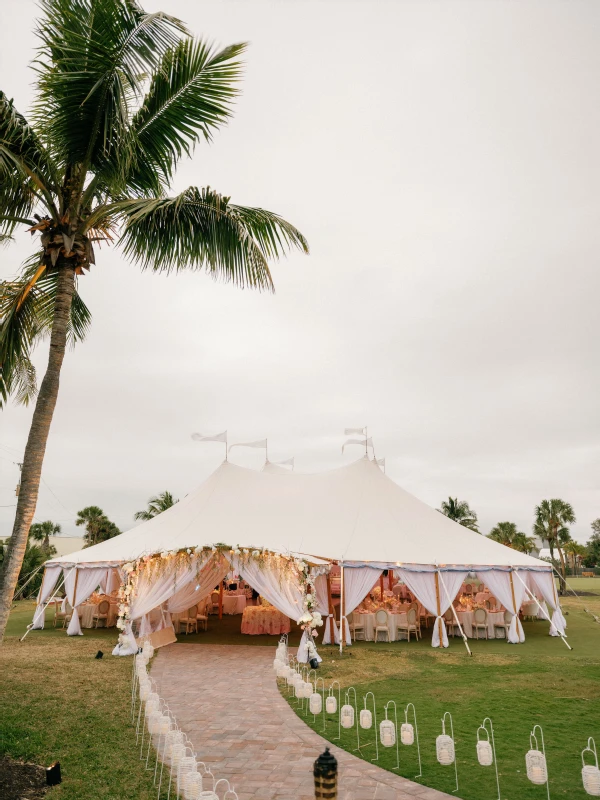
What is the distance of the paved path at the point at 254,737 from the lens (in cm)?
481

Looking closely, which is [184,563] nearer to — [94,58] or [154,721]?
[154,721]

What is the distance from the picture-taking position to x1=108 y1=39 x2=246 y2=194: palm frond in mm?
5059

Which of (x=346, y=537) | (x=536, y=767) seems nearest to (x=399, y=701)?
(x=536, y=767)

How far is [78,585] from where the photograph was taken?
14.7 meters

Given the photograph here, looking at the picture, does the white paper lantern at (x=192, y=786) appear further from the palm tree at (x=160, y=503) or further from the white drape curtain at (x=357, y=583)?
the palm tree at (x=160, y=503)

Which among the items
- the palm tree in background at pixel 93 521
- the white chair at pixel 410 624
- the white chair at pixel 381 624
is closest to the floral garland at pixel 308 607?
the white chair at pixel 381 624

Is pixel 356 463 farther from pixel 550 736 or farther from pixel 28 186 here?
pixel 28 186

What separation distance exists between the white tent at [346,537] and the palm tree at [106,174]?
793 centimetres

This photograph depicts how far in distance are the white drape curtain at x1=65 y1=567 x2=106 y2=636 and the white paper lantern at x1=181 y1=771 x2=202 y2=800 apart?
1131 cm

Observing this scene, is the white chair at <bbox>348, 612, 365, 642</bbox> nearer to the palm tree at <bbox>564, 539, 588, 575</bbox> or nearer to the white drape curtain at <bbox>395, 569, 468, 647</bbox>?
the white drape curtain at <bbox>395, 569, 468, 647</bbox>

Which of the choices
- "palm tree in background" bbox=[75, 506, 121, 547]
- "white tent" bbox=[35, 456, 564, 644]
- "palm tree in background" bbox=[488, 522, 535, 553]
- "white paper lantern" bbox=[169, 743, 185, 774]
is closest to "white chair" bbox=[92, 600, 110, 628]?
"white tent" bbox=[35, 456, 564, 644]

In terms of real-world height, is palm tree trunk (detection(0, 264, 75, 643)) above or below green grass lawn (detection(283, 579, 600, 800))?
above

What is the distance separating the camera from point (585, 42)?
8477 mm

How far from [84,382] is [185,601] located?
36.9 feet
